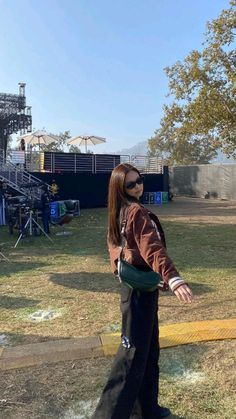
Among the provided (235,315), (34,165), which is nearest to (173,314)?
(235,315)

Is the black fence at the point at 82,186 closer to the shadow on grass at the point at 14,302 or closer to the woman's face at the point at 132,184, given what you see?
the shadow on grass at the point at 14,302

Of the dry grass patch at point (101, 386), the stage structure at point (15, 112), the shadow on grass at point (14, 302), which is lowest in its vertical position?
the shadow on grass at point (14, 302)

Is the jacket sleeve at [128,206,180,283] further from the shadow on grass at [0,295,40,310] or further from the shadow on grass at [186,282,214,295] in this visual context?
the shadow on grass at [186,282,214,295]

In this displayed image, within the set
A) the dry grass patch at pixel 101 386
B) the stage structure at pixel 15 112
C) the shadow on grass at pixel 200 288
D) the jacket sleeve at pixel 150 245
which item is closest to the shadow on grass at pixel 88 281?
the shadow on grass at pixel 200 288

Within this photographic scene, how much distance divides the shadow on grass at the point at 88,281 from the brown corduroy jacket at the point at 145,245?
3.53 meters

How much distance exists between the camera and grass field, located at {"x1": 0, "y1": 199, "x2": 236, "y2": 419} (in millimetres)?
2926

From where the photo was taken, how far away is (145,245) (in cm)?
217

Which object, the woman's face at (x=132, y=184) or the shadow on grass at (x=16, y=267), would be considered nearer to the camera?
the woman's face at (x=132, y=184)

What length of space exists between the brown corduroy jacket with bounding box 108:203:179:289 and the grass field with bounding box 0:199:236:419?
119 centimetres

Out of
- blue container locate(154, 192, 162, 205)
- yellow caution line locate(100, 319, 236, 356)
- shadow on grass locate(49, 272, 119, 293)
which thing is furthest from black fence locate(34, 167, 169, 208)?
yellow caution line locate(100, 319, 236, 356)

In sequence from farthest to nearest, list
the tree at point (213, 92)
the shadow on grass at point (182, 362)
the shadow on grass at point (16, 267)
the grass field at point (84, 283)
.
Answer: the tree at point (213, 92) → the shadow on grass at point (16, 267) → the grass field at point (84, 283) → the shadow on grass at point (182, 362)

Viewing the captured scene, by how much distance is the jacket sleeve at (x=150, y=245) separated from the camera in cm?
209

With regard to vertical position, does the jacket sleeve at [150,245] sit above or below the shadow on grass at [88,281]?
above

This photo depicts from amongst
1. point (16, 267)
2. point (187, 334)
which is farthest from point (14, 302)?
point (187, 334)
